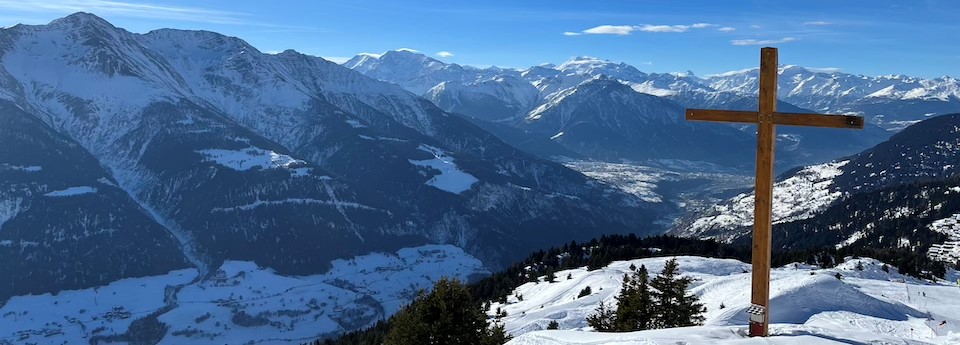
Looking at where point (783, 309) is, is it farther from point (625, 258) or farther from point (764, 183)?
point (625, 258)

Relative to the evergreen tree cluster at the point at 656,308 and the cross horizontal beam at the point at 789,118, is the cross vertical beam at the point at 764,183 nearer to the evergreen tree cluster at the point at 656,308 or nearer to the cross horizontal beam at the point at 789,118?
the cross horizontal beam at the point at 789,118

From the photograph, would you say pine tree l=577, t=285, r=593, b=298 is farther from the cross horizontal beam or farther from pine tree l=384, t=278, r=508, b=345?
the cross horizontal beam

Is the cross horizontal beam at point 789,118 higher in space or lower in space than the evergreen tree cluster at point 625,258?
higher

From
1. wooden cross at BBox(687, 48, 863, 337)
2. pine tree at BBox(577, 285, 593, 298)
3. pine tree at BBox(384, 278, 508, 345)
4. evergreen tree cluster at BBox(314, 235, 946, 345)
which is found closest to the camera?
wooden cross at BBox(687, 48, 863, 337)

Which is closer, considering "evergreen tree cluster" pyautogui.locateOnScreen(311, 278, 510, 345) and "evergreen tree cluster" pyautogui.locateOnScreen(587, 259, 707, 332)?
"evergreen tree cluster" pyautogui.locateOnScreen(311, 278, 510, 345)

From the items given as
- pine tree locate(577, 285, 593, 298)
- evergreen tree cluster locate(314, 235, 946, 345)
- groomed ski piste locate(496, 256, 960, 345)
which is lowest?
evergreen tree cluster locate(314, 235, 946, 345)

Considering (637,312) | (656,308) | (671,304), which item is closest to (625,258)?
(671,304)

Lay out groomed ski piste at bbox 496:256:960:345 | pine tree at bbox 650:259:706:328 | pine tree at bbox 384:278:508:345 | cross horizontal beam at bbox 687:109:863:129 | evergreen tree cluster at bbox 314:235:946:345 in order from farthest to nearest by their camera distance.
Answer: evergreen tree cluster at bbox 314:235:946:345 → pine tree at bbox 650:259:706:328 → pine tree at bbox 384:278:508:345 → groomed ski piste at bbox 496:256:960:345 → cross horizontal beam at bbox 687:109:863:129

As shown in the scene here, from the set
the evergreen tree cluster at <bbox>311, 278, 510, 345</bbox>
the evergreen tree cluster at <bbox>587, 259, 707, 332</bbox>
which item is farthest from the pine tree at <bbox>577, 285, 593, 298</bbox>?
the evergreen tree cluster at <bbox>311, 278, 510, 345</bbox>

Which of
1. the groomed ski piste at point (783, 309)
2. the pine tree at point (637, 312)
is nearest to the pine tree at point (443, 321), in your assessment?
the groomed ski piste at point (783, 309)
